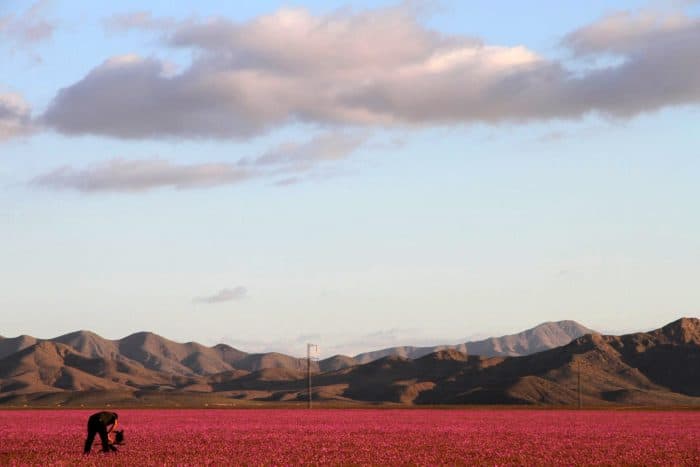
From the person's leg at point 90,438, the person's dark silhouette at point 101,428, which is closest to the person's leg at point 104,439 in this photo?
the person's dark silhouette at point 101,428

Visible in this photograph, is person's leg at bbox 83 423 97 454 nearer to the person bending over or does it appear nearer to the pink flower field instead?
the person bending over

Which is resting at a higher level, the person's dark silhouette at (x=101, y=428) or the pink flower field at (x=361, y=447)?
the person's dark silhouette at (x=101, y=428)

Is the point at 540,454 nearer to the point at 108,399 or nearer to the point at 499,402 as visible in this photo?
the point at 499,402

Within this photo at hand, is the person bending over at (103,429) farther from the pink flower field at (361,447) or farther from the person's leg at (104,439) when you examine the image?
the pink flower field at (361,447)

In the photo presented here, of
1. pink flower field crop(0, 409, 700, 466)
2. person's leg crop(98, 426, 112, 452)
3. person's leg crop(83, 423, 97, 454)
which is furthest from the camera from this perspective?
person's leg crop(98, 426, 112, 452)

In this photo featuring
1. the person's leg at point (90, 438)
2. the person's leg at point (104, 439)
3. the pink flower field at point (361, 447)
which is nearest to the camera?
the pink flower field at point (361, 447)

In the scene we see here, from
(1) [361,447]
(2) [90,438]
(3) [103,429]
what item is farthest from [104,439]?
(1) [361,447]

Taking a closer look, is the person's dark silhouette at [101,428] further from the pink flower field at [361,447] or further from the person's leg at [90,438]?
the pink flower field at [361,447]

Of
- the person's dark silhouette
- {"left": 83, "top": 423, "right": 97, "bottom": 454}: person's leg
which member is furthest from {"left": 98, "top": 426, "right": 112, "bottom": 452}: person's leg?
{"left": 83, "top": 423, "right": 97, "bottom": 454}: person's leg

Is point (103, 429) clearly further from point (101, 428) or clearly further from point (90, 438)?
point (90, 438)

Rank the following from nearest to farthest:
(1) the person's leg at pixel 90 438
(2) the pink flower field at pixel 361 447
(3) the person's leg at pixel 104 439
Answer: (2) the pink flower field at pixel 361 447 < (1) the person's leg at pixel 90 438 < (3) the person's leg at pixel 104 439

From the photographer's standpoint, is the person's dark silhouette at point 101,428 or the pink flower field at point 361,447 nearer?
the pink flower field at point 361,447

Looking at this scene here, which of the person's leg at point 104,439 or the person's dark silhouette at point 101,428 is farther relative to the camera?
the person's leg at point 104,439

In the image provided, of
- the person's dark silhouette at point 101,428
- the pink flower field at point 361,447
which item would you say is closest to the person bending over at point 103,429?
the person's dark silhouette at point 101,428
